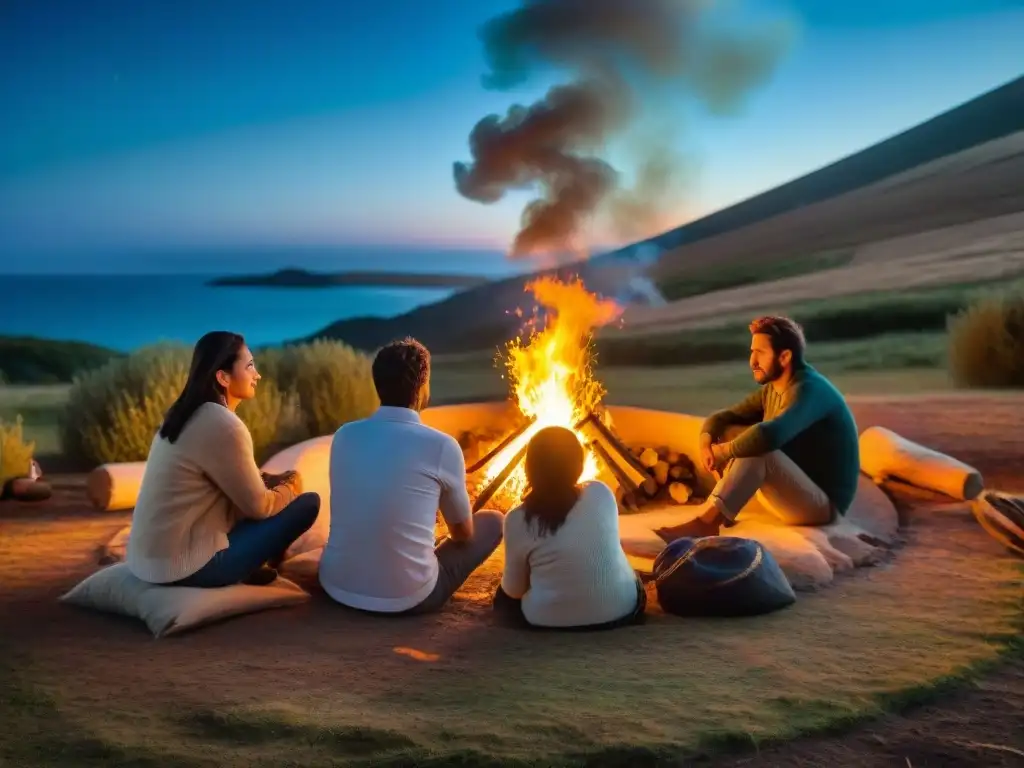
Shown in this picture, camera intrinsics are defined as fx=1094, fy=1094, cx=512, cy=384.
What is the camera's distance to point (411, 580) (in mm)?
3850

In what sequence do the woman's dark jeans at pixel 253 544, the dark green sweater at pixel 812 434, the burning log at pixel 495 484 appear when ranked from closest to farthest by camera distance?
the woman's dark jeans at pixel 253 544 → the dark green sweater at pixel 812 434 → the burning log at pixel 495 484

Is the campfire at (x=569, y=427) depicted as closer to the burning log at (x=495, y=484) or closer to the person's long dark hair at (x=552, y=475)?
the burning log at (x=495, y=484)

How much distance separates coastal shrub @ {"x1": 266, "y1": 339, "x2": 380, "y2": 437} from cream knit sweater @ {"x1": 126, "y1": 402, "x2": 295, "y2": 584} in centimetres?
421

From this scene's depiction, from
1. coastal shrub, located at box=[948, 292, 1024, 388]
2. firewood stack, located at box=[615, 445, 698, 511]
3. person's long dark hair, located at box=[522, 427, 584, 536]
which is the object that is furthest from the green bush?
coastal shrub, located at box=[948, 292, 1024, 388]

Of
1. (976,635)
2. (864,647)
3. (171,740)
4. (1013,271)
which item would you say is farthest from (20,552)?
(1013,271)

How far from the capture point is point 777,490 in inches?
190

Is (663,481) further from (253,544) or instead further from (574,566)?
(253,544)

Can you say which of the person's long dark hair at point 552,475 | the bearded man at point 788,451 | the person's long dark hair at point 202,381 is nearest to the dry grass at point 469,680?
the person's long dark hair at point 552,475

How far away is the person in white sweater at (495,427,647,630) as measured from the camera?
Result: 3639 mm

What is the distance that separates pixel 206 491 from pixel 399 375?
782mm

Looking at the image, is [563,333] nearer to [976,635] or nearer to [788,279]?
[976,635]

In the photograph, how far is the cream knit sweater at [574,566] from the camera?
3652 mm

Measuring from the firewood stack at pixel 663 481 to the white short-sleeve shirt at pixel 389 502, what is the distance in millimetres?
2258

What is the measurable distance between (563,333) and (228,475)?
319 centimetres
